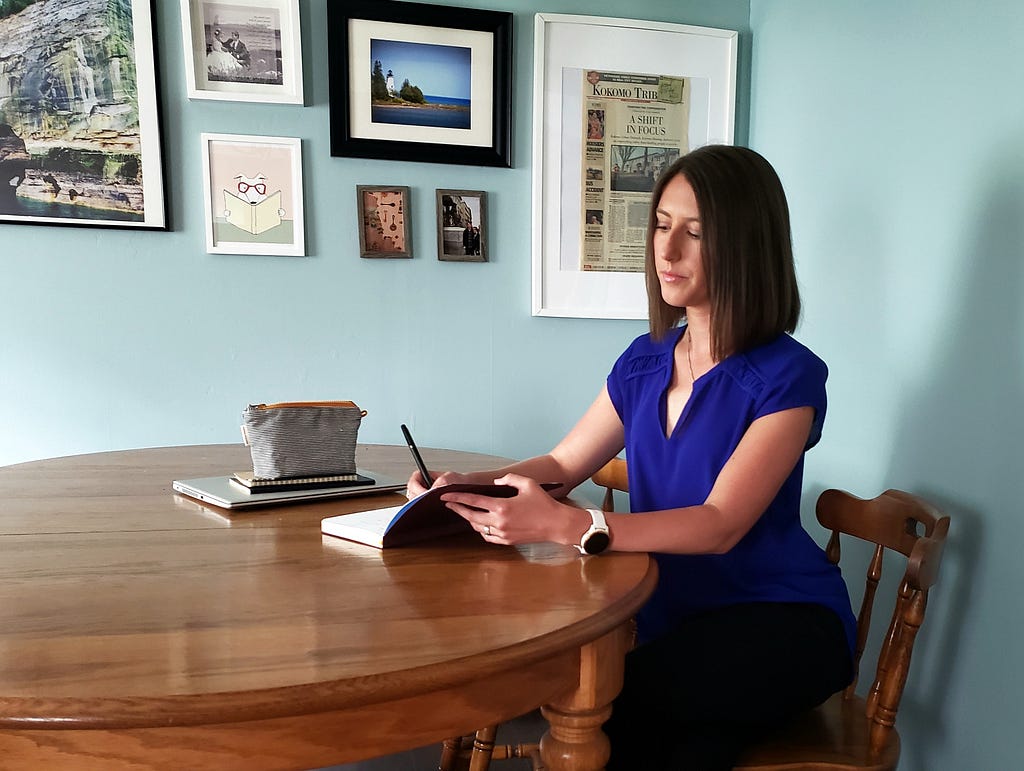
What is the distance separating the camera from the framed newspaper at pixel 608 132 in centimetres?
227

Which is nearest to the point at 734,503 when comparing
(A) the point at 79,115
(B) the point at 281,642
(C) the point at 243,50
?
(B) the point at 281,642

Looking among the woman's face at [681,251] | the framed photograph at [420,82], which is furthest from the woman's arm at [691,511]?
the framed photograph at [420,82]

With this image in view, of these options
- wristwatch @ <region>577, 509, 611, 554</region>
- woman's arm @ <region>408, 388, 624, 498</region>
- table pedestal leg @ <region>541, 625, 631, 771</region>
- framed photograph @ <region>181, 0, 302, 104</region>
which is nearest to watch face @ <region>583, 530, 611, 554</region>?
wristwatch @ <region>577, 509, 611, 554</region>

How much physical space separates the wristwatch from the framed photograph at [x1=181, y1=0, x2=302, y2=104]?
1.59 m

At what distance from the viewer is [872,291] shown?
178 centimetres

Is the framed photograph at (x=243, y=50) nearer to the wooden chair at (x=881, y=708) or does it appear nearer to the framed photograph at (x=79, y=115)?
the framed photograph at (x=79, y=115)

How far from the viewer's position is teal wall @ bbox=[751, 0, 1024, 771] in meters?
1.39

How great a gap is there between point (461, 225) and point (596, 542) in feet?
4.63

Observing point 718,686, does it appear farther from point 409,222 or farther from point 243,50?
point 243,50

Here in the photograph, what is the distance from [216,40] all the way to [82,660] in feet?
6.01

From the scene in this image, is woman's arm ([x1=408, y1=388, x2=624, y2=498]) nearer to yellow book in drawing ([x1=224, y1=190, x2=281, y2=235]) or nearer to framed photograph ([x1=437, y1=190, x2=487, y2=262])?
framed photograph ([x1=437, y1=190, x2=487, y2=262])

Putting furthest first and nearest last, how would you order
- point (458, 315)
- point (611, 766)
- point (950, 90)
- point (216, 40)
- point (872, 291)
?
point (458, 315)
point (216, 40)
point (872, 291)
point (950, 90)
point (611, 766)

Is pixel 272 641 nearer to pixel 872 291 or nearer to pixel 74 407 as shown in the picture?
pixel 872 291

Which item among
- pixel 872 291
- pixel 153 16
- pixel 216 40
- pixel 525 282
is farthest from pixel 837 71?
pixel 153 16
